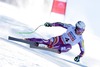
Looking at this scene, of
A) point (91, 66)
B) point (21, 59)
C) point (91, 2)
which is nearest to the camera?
point (21, 59)

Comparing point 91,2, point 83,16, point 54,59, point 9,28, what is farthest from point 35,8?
point 54,59

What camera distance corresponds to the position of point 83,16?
19.8m

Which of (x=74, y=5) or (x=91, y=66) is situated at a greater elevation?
(x=74, y=5)

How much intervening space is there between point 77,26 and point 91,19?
43.2ft

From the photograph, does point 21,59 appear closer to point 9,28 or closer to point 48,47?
point 48,47

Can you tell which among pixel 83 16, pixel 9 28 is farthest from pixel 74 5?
pixel 9 28

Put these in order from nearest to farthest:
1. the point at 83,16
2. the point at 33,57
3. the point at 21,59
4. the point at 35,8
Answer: the point at 21,59 < the point at 33,57 < the point at 35,8 < the point at 83,16

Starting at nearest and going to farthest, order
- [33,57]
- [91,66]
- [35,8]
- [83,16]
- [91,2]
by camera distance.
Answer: [33,57] < [91,66] < [35,8] < [83,16] < [91,2]

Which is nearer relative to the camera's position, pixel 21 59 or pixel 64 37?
pixel 21 59

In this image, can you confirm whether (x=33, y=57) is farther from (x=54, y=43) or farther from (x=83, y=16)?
(x=83, y=16)

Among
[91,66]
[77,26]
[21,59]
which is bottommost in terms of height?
[91,66]

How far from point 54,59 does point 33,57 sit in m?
0.84

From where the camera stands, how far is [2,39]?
8.04 metres

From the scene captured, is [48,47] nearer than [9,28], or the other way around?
[48,47]
